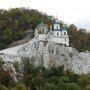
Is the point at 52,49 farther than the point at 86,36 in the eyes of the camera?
No

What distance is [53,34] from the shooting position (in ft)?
311

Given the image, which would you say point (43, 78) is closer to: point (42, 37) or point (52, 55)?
point (52, 55)

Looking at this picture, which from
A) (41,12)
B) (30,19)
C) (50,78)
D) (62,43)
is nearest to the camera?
(50,78)

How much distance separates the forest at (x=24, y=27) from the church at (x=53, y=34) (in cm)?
264

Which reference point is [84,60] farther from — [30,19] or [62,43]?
[30,19]

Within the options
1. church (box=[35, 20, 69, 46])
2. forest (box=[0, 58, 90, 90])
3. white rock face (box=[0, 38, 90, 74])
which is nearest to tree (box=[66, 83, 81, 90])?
forest (box=[0, 58, 90, 90])

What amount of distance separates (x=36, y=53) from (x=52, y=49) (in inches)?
91.9

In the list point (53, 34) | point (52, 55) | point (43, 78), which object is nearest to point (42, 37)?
point (53, 34)

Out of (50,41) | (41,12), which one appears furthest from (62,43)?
(41,12)

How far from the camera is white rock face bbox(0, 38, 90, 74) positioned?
90688 mm

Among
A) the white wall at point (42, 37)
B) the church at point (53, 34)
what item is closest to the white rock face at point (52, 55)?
the white wall at point (42, 37)

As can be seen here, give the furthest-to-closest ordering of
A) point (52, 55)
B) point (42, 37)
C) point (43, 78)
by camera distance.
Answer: point (42, 37) < point (52, 55) < point (43, 78)

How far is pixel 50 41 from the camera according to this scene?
92.3 m

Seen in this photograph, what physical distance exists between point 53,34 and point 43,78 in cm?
953
